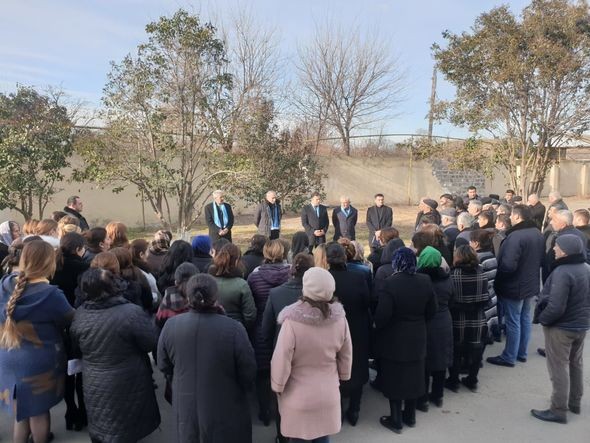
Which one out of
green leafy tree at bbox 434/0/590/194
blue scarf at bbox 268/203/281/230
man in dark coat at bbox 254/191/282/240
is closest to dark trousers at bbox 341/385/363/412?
man in dark coat at bbox 254/191/282/240

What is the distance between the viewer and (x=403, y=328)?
3.78 meters

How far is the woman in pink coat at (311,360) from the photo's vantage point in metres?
2.94

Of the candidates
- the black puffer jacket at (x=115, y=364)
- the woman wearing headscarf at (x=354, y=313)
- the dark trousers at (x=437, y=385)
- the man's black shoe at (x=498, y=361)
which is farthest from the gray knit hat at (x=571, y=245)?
the black puffer jacket at (x=115, y=364)

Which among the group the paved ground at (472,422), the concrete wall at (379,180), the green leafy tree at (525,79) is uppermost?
the green leafy tree at (525,79)

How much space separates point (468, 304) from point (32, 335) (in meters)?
3.59

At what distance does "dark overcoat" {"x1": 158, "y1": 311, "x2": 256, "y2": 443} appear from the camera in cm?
282

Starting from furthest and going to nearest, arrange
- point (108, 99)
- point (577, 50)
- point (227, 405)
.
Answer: point (577, 50)
point (108, 99)
point (227, 405)

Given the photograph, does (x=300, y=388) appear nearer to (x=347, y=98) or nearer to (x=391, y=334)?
(x=391, y=334)

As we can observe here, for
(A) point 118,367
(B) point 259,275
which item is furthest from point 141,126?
(A) point 118,367

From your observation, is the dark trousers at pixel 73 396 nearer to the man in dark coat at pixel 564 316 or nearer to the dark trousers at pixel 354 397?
the dark trousers at pixel 354 397

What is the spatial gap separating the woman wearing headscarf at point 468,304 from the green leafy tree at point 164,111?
21.4 feet

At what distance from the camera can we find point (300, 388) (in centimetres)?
301

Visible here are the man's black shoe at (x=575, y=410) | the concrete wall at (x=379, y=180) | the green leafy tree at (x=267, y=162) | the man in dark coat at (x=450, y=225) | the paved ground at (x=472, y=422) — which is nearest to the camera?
the paved ground at (x=472, y=422)

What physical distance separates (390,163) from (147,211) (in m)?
11.5
